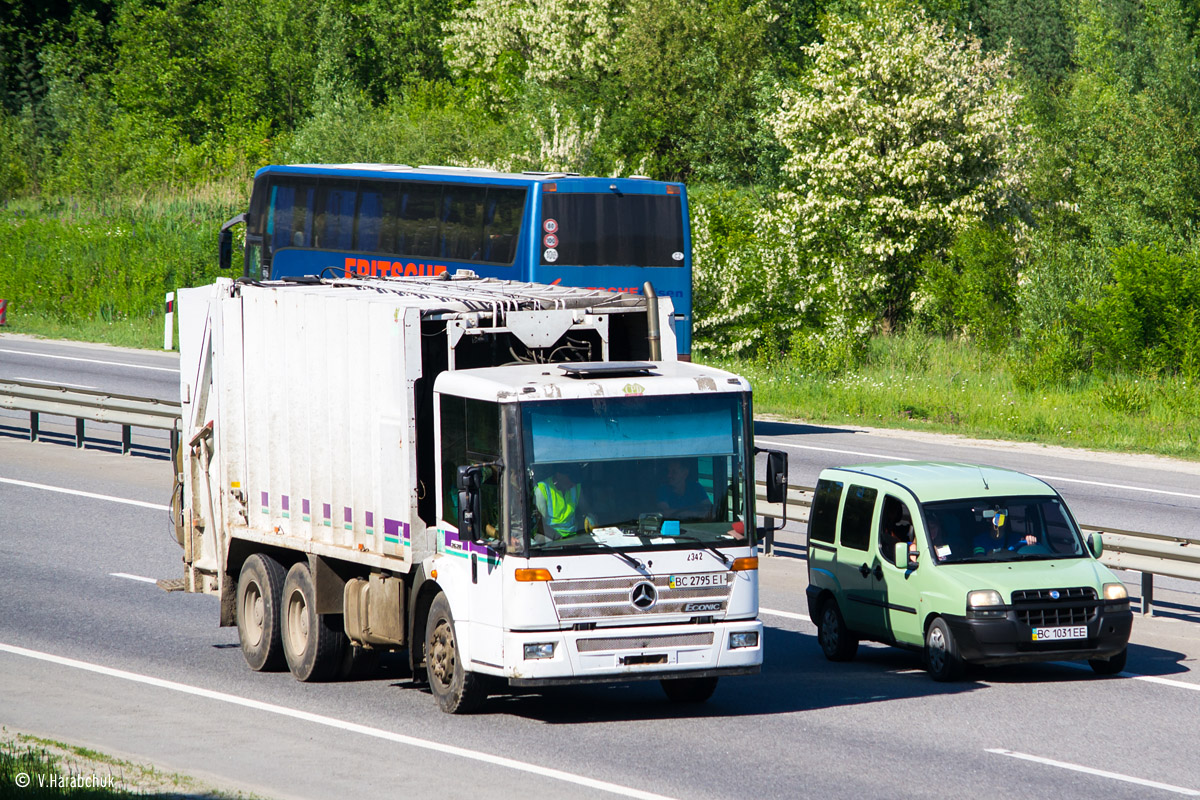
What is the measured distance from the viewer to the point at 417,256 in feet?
89.5

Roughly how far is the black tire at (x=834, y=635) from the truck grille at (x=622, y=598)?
10.7 feet

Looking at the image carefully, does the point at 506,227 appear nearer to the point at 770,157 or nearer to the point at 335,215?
the point at 335,215

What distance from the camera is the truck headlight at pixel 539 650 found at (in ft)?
33.6

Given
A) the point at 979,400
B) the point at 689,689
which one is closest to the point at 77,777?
the point at 689,689

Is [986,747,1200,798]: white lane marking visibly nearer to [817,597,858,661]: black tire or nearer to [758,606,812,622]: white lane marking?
[817,597,858,661]: black tire

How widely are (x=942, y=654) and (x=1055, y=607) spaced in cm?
96

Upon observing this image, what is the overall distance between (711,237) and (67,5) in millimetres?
52047

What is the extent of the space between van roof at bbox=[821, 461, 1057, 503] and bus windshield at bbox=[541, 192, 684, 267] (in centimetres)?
1143

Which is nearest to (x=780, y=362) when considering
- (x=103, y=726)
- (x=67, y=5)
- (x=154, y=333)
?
(x=154, y=333)

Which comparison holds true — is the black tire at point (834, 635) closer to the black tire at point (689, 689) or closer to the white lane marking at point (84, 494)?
the black tire at point (689, 689)

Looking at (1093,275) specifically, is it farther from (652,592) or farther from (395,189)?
(652,592)

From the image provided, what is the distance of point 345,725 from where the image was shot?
10.6 m

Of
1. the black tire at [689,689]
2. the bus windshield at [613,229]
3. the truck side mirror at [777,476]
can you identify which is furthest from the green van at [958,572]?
the bus windshield at [613,229]

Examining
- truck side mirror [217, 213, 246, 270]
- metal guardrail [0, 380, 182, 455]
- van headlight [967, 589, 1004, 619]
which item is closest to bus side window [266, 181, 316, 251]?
truck side mirror [217, 213, 246, 270]
